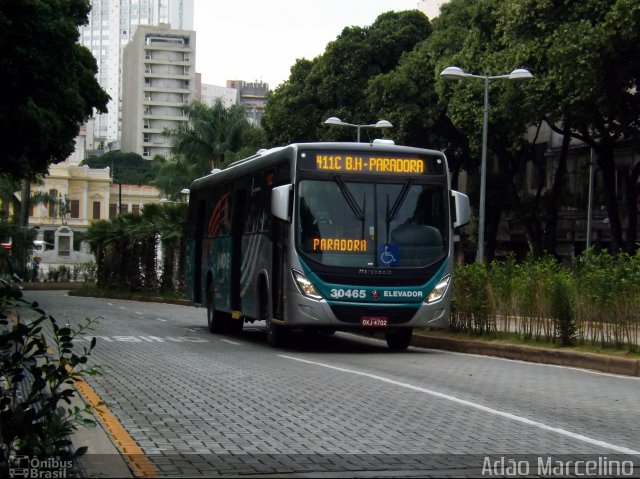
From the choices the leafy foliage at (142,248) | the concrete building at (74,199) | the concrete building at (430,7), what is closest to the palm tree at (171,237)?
the leafy foliage at (142,248)

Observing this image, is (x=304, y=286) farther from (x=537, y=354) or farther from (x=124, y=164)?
(x=124, y=164)

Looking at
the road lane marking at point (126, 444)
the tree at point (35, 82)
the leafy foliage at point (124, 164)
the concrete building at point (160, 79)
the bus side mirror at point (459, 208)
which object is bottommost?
the road lane marking at point (126, 444)

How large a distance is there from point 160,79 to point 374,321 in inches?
6046

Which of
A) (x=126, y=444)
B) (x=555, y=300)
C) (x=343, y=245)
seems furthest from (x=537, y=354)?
(x=126, y=444)

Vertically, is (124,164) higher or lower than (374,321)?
higher

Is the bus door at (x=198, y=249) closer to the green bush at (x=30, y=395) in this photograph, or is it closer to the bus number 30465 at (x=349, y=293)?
the bus number 30465 at (x=349, y=293)

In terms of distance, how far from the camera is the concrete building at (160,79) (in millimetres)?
167750

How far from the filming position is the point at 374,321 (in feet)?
62.1

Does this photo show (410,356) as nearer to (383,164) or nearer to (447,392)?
(383,164)

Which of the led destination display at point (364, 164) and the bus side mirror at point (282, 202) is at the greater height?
the led destination display at point (364, 164)

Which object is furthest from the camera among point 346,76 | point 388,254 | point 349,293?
point 346,76

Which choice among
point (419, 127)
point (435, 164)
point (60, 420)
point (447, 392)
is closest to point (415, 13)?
point (419, 127)

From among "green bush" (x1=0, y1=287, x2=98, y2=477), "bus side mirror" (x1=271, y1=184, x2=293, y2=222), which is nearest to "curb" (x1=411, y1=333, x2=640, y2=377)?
"bus side mirror" (x1=271, y1=184, x2=293, y2=222)

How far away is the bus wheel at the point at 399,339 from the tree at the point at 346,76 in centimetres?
3644
